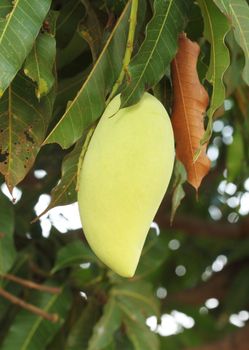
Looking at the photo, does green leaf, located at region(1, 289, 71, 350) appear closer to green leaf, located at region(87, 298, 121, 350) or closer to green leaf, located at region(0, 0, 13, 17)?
green leaf, located at region(87, 298, 121, 350)

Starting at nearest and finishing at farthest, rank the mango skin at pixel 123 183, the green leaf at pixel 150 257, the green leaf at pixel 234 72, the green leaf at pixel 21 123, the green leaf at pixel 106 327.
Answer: the mango skin at pixel 123 183 → the green leaf at pixel 21 123 → the green leaf at pixel 234 72 → the green leaf at pixel 106 327 → the green leaf at pixel 150 257

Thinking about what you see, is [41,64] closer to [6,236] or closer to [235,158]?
[6,236]

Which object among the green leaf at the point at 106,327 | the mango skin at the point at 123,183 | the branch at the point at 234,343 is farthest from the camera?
the branch at the point at 234,343

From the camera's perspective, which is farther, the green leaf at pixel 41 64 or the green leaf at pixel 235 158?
the green leaf at pixel 235 158

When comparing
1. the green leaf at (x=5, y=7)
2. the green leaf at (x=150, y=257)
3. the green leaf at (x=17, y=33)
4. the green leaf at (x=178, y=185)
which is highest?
the green leaf at (x=5, y=7)

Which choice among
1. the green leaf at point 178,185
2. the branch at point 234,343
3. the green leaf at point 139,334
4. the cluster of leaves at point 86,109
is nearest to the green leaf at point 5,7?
the cluster of leaves at point 86,109

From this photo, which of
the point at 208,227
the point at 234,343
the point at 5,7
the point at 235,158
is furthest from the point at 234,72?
the point at 208,227

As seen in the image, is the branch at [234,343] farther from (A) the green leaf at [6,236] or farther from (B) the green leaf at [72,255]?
(A) the green leaf at [6,236]
